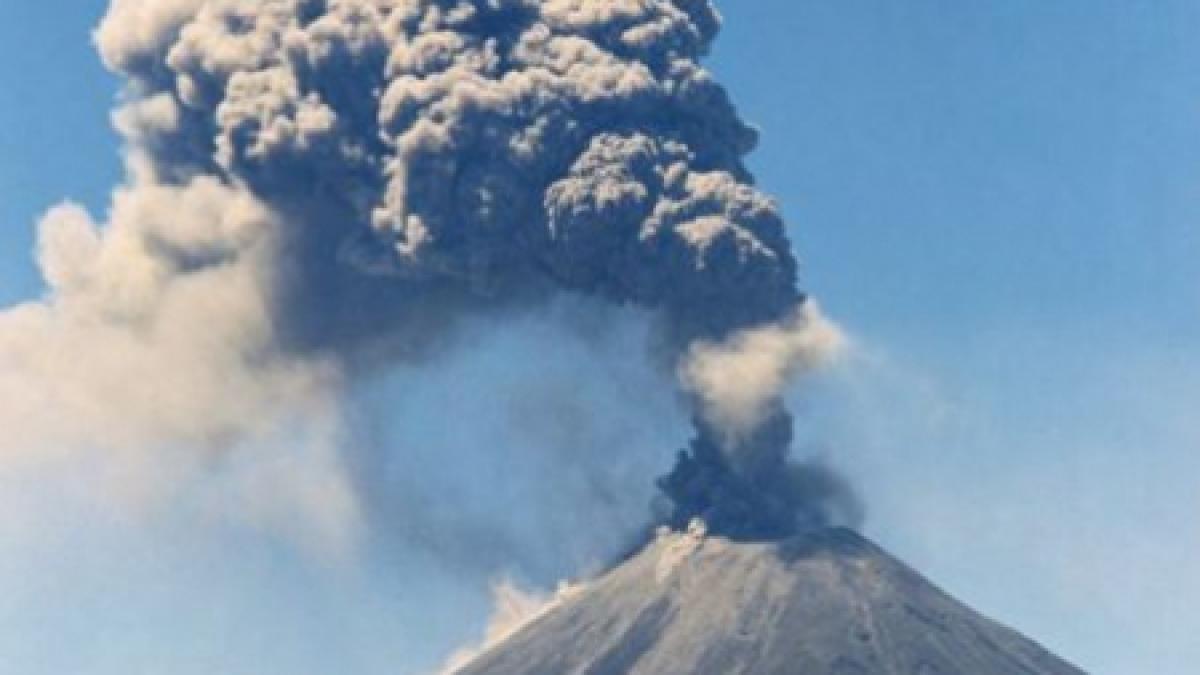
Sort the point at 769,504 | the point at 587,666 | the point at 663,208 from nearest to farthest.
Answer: the point at 663,208, the point at 587,666, the point at 769,504

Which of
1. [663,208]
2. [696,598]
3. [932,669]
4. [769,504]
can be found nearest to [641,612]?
[696,598]

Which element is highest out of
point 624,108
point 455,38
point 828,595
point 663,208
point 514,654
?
point 455,38

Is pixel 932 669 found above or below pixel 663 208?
below

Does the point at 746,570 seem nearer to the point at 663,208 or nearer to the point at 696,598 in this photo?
the point at 696,598

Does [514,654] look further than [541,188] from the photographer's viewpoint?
Yes

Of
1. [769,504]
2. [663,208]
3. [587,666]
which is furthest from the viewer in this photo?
[769,504]

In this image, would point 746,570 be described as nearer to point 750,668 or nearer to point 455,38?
point 750,668

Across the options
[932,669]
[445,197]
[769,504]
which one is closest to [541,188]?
[445,197]
